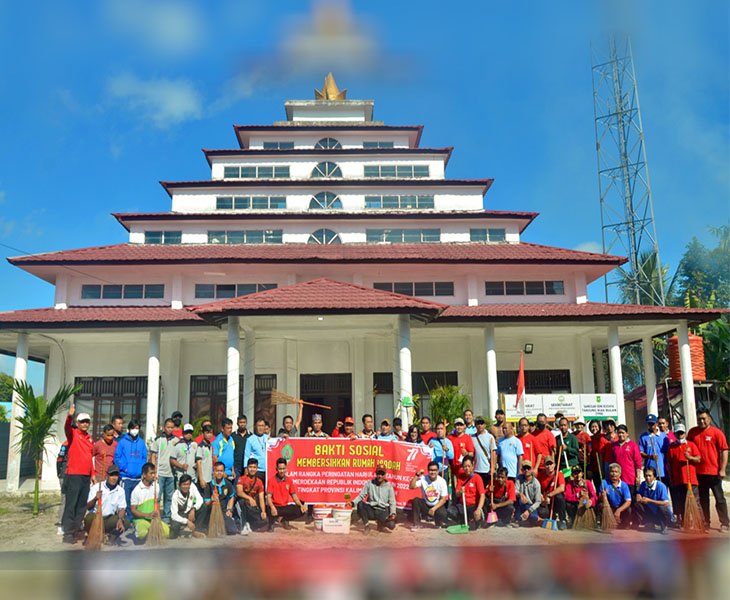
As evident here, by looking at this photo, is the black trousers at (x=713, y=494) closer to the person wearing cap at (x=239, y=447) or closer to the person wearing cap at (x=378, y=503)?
the person wearing cap at (x=378, y=503)

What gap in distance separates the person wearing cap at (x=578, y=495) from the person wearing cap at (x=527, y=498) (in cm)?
44

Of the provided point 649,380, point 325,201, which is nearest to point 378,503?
point 649,380

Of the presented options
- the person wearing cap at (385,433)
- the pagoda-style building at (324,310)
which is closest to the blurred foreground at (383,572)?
the person wearing cap at (385,433)

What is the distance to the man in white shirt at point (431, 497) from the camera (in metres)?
9.88

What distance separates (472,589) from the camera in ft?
17.1

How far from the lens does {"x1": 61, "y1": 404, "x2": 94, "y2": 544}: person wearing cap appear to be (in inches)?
348

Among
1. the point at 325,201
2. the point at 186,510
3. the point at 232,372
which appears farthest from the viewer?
the point at 325,201

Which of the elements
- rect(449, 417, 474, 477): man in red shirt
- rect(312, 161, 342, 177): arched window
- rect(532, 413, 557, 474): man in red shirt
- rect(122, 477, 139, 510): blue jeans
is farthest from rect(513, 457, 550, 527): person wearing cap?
rect(312, 161, 342, 177): arched window

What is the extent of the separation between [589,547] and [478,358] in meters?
11.7

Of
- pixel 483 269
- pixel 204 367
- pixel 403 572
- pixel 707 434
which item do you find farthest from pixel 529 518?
pixel 204 367

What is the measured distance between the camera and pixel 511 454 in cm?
1030

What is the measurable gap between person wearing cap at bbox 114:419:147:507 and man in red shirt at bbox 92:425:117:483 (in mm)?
173

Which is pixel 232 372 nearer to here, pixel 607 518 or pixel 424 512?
pixel 424 512

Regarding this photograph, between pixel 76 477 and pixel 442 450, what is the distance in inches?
213
